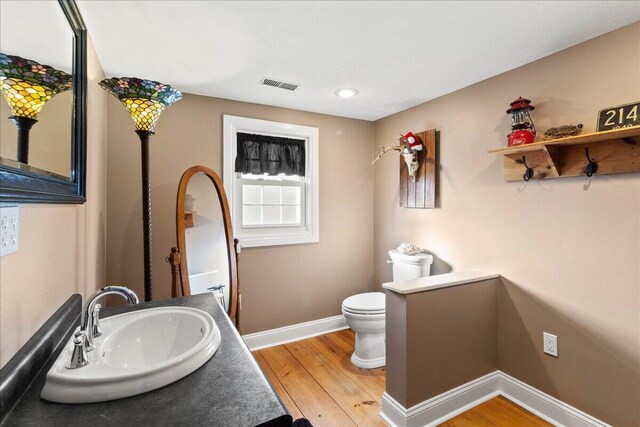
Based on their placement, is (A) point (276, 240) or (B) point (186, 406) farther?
(A) point (276, 240)

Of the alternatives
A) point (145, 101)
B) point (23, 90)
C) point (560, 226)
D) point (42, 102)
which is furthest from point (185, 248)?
point (560, 226)

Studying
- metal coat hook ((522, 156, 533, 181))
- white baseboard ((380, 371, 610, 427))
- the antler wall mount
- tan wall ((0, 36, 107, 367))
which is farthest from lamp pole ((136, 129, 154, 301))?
metal coat hook ((522, 156, 533, 181))

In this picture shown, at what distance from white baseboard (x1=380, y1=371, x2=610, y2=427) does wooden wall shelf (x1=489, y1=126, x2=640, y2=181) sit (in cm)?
136

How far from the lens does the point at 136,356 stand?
112 cm

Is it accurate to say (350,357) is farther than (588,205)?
Yes

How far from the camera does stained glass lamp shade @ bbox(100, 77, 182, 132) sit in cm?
159

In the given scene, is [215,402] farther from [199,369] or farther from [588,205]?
[588,205]

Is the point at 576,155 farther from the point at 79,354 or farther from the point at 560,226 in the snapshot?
the point at 79,354

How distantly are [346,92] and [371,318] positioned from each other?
1795 mm

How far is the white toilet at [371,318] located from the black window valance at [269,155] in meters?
1.31

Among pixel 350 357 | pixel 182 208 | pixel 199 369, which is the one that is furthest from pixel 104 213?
pixel 350 357

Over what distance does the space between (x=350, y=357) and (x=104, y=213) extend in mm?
2194

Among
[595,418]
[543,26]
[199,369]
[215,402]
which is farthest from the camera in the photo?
[595,418]

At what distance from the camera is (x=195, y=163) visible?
8.17ft
